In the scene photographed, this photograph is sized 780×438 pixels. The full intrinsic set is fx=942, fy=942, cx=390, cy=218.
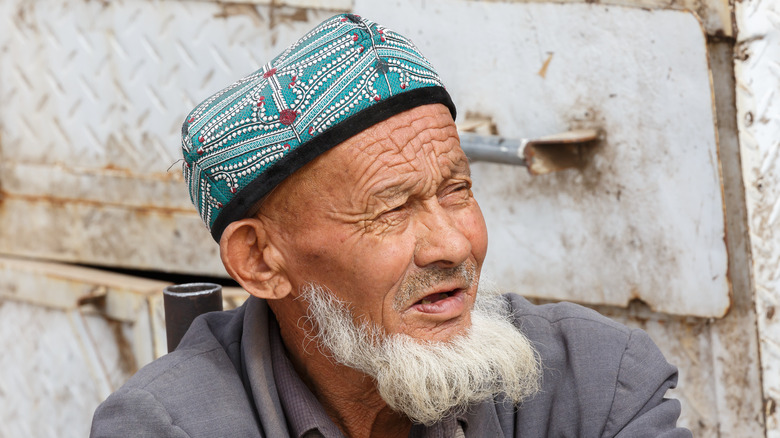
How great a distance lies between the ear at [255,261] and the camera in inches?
96.0

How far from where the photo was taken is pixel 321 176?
2.33 metres

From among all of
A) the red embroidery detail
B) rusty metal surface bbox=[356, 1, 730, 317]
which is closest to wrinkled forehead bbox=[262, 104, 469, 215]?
the red embroidery detail

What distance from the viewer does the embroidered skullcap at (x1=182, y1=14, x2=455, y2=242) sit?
2293mm

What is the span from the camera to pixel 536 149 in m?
3.39

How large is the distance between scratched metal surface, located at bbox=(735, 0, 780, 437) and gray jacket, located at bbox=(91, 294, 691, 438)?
0.76 m

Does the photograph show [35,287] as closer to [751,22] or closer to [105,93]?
[105,93]

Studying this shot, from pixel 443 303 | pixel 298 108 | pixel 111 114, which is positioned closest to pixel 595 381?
pixel 443 303

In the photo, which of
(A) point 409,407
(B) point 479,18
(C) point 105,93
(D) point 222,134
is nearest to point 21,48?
(C) point 105,93

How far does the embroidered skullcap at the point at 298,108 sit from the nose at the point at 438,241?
0.27 metres

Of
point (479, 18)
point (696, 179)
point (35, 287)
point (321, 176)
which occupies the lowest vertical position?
point (35, 287)

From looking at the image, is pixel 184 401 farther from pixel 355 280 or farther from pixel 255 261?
pixel 355 280

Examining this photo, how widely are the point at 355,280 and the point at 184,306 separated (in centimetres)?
77

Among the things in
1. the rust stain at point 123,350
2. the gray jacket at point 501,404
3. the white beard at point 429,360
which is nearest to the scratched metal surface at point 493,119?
the rust stain at point 123,350

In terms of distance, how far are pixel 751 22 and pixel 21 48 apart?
350cm
